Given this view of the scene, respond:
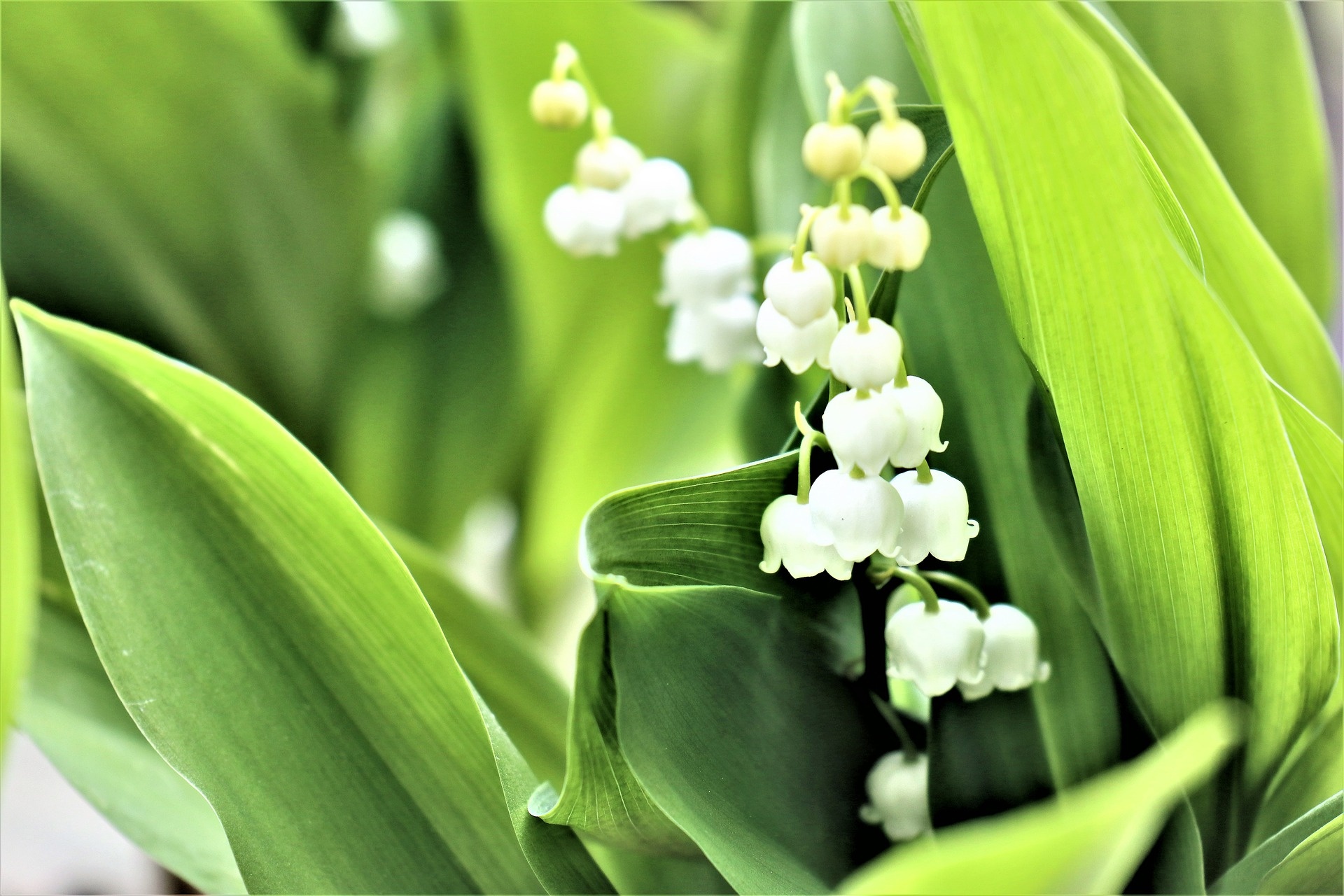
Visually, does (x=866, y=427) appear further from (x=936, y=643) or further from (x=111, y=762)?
(x=111, y=762)

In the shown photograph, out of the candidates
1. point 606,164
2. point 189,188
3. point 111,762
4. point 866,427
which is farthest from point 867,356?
point 189,188

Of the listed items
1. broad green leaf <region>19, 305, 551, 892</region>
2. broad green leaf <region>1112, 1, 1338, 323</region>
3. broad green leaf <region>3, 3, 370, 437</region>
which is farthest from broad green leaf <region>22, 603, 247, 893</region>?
broad green leaf <region>1112, 1, 1338, 323</region>

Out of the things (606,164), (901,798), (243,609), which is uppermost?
(606,164)

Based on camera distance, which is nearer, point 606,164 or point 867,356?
point 867,356

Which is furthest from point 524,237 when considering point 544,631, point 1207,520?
point 1207,520

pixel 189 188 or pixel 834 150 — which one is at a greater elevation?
pixel 189 188

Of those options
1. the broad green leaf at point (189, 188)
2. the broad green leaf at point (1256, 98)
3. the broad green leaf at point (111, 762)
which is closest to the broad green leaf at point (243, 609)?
the broad green leaf at point (111, 762)
